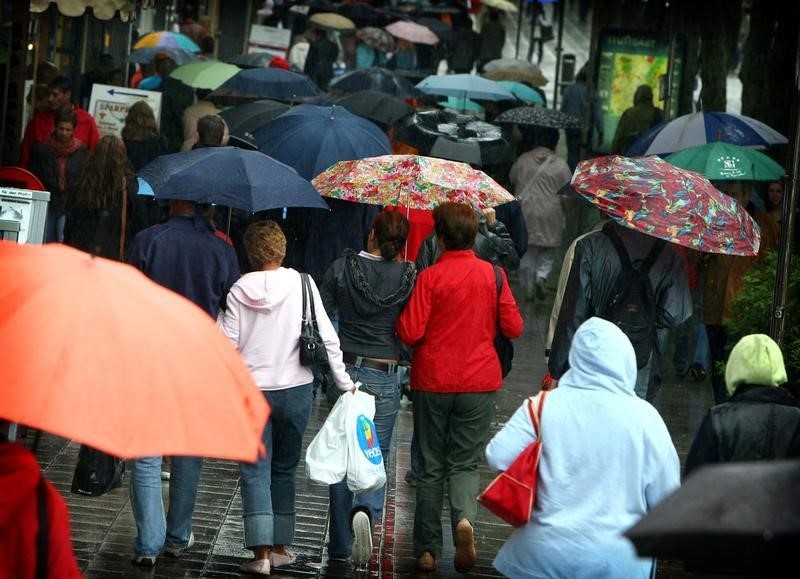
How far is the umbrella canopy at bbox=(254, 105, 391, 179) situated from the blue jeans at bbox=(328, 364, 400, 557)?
3329 mm

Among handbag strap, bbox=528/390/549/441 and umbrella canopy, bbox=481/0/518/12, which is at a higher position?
handbag strap, bbox=528/390/549/441

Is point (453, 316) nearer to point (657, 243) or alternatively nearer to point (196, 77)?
point (657, 243)

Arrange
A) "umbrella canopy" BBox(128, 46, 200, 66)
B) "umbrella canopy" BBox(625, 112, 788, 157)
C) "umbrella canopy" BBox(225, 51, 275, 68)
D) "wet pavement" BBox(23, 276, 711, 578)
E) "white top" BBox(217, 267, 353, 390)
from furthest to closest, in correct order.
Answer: "umbrella canopy" BBox(128, 46, 200, 66)
"umbrella canopy" BBox(225, 51, 275, 68)
"umbrella canopy" BBox(625, 112, 788, 157)
"wet pavement" BBox(23, 276, 711, 578)
"white top" BBox(217, 267, 353, 390)

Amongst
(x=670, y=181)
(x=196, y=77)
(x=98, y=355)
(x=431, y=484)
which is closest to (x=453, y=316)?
(x=431, y=484)

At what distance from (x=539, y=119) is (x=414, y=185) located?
10209 millimetres

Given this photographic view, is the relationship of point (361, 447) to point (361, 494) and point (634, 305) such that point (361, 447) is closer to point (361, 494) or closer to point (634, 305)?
point (361, 494)

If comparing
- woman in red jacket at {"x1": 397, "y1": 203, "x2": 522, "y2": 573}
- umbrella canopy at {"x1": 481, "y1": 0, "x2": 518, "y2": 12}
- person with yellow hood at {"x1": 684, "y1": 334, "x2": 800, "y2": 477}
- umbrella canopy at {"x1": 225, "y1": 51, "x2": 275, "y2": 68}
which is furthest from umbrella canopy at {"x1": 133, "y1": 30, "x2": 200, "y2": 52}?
person with yellow hood at {"x1": 684, "y1": 334, "x2": 800, "y2": 477}

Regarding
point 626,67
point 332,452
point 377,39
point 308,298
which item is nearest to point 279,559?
point 332,452

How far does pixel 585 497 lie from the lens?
16.9 ft

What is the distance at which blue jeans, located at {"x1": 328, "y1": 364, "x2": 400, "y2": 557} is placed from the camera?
296 inches

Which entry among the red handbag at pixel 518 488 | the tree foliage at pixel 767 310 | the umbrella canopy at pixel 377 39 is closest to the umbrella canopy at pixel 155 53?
the umbrella canopy at pixel 377 39

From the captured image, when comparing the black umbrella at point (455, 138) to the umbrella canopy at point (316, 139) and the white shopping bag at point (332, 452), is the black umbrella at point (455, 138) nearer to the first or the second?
the umbrella canopy at point (316, 139)

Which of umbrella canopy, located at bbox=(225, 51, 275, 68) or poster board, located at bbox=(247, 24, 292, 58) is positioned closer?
umbrella canopy, located at bbox=(225, 51, 275, 68)

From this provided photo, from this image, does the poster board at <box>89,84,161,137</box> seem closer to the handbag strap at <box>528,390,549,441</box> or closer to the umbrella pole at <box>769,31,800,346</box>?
the umbrella pole at <box>769,31,800,346</box>
